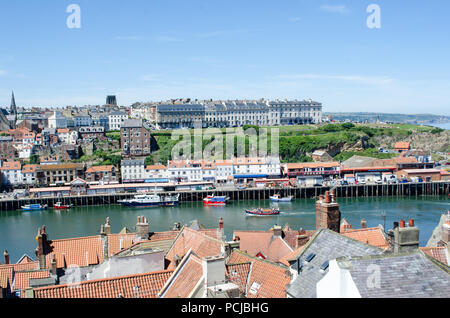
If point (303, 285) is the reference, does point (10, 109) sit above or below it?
above

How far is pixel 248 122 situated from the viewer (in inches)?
3413

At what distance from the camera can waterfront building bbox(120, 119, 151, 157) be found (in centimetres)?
6247

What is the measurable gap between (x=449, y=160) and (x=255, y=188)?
1257 inches

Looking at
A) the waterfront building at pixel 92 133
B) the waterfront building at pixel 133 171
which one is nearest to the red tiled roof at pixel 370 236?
the waterfront building at pixel 133 171

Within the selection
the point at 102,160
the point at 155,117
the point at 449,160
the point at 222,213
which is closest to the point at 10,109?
the point at 155,117

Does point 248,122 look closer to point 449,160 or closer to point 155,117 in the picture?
point 155,117

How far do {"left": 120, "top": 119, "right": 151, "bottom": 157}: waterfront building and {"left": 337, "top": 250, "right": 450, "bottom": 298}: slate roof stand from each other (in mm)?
58096

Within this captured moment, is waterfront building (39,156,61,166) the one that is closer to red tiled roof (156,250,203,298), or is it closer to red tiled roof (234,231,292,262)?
red tiled roof (234,231,292,262)

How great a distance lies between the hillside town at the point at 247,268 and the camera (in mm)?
5445

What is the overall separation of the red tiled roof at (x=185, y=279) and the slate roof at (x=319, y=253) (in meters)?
1.42

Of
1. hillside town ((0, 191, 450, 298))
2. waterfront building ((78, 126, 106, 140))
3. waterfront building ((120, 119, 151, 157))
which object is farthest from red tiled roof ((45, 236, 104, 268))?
waterfront building ((78, 126, 106, 140))
